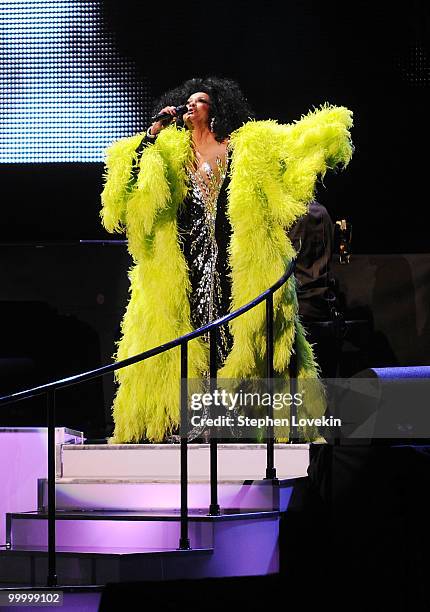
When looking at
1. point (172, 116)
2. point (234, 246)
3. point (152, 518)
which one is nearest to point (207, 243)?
point (234, 246)

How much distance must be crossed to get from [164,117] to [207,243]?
56cm

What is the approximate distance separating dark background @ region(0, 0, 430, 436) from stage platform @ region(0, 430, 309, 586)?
1396 millimetres

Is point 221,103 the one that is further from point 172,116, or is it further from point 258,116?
point 258,116

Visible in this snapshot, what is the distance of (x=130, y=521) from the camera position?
3975 millimetres

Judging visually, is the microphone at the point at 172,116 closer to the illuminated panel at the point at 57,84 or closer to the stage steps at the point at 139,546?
the illuminated panel at the point at 57,84

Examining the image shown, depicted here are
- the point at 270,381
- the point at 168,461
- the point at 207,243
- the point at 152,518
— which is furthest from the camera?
the point at 207,243

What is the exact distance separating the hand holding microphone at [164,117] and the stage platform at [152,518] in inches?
52.2

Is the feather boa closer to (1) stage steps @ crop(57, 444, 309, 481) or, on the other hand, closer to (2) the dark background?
(1) stage steps @ crop(57, 444, 309, 481)

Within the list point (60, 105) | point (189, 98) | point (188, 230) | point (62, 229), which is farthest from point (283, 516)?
point (60, 105)

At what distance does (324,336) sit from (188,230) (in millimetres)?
729

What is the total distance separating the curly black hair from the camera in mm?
4820

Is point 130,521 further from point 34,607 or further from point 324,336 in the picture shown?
point 324,336

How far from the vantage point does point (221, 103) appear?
483cm

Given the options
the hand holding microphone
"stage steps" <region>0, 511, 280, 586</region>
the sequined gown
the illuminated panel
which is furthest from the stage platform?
the illuminated panel
